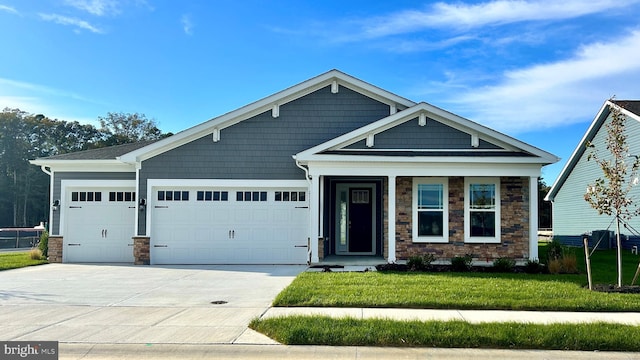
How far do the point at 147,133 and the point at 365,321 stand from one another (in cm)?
5569

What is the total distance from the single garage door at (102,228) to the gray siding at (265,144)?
1.03 m

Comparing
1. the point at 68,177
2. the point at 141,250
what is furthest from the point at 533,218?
the point at 68,177

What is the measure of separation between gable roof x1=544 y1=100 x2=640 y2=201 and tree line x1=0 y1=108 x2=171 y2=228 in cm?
3987

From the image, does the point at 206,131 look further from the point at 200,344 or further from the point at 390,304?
the point at 200,344

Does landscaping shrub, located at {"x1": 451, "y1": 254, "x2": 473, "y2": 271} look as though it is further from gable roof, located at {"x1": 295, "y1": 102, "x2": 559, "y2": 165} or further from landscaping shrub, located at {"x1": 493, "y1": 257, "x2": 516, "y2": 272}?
gable roof, located at {"x1": 295, "y1": 102, "x2": 559, "y2": 165}

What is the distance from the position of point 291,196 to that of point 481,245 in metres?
5.69

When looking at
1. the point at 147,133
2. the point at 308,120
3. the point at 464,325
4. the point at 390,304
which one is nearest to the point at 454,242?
the point at 308,120

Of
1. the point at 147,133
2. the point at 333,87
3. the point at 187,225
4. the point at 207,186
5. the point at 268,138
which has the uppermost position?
the point at 147,133

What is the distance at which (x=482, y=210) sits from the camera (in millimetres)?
14758

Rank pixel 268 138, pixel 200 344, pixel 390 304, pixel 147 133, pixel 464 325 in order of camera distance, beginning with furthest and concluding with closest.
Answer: pixel 147 133
pixel 268 138
pixel 390 304
pixel 464 325
pixel 200 344

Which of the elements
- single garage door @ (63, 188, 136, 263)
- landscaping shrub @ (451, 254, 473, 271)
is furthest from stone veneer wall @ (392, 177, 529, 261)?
single garage door @ (63, 188, 136, 263)

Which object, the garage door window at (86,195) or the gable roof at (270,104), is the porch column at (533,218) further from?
the garage door window at (86,195)

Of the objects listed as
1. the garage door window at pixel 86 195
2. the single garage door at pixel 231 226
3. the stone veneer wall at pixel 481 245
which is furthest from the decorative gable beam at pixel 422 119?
the garage door window at pixel 86 195

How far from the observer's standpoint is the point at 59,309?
8.58m
